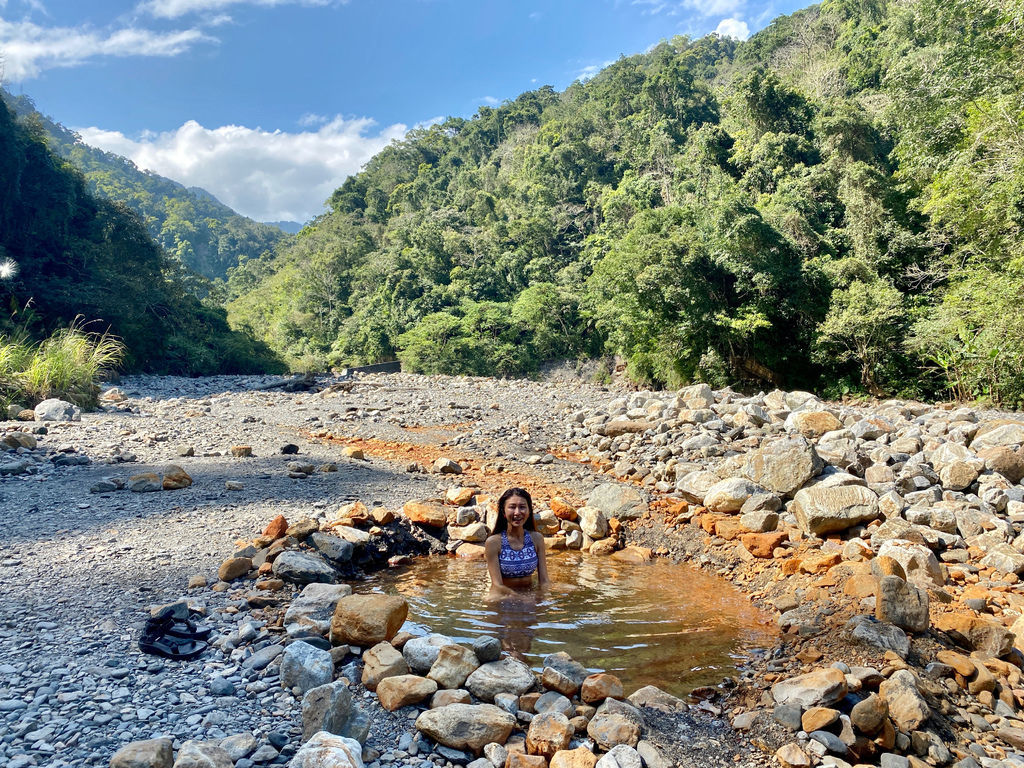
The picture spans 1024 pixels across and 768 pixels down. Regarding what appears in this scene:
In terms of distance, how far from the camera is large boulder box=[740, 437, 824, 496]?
648cm

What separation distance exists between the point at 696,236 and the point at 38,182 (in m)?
26.5

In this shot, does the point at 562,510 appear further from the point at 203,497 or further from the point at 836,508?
the point at 203,497

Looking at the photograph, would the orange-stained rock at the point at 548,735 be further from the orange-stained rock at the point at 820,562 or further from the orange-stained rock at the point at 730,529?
the orange-stained rock at the point at 730,529

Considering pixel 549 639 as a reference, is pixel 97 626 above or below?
above

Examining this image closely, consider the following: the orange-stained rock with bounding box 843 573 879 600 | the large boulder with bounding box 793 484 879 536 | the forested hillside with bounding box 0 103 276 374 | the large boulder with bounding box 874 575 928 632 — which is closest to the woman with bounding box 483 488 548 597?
the orange-stained rock with bounding box 843 573 879 600

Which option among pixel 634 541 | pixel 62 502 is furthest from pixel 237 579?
pixel 634 541

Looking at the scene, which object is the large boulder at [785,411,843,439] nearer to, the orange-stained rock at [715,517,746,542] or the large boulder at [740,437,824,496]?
the large boulder at [740,437,824,496]

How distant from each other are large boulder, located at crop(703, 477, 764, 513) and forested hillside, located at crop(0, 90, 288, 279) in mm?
74748

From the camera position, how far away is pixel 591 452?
1069cm

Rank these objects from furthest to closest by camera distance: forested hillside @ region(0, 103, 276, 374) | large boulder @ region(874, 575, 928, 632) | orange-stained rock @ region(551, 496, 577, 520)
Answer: forested hillside @ region(0, 103, 276, 374) → orange-stained rock @ region(551, 496, 577, 520) → large boulder @ region(874, 575, 928, 632)

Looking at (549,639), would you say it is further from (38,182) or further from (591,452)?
(38,182)

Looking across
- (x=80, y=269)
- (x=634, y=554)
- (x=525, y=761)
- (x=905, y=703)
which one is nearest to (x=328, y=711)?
(x=525, y=761)

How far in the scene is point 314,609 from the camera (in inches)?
158

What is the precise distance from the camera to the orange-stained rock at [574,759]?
270 centimetres
